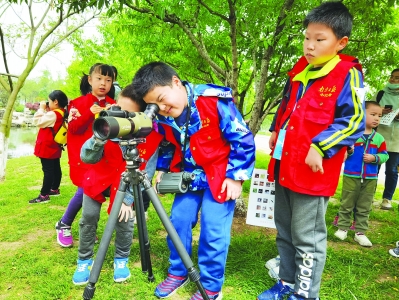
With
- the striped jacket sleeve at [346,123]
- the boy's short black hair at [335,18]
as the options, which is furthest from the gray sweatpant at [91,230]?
the boy's short black hair at [335,18]

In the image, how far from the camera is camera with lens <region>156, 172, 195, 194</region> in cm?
216

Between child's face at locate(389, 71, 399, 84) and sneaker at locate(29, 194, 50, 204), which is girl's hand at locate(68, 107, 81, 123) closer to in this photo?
sneaker at locate(29, 194, 50, 204)

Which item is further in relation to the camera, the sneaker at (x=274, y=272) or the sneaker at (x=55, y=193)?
the sneaker at (x=55, y=193)

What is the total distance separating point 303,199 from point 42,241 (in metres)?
2.87

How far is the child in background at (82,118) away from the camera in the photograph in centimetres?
281

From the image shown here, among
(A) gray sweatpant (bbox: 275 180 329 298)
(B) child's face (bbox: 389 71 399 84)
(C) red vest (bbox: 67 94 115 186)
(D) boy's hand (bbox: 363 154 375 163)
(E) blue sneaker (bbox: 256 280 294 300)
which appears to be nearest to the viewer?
(A) gray sweatpant (bbox: 275 180 329 298)

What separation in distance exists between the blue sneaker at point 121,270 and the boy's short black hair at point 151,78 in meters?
1.47

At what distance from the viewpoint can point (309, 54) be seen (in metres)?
1.94

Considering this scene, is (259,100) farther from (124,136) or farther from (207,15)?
(124,136)

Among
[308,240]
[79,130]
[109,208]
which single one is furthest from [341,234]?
[79,130]

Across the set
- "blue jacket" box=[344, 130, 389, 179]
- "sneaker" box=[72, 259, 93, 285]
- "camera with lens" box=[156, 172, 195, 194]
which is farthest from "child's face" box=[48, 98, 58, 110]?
"blue jacket" box=[344, 130, 389, 179]

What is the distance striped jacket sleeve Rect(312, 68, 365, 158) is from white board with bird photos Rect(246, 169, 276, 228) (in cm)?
80

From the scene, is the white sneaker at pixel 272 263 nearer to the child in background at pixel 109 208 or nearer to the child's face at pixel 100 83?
the child in background at pixel 109 208

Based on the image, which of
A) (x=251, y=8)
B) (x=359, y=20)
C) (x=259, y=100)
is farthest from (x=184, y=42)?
(x=359, y=20)
